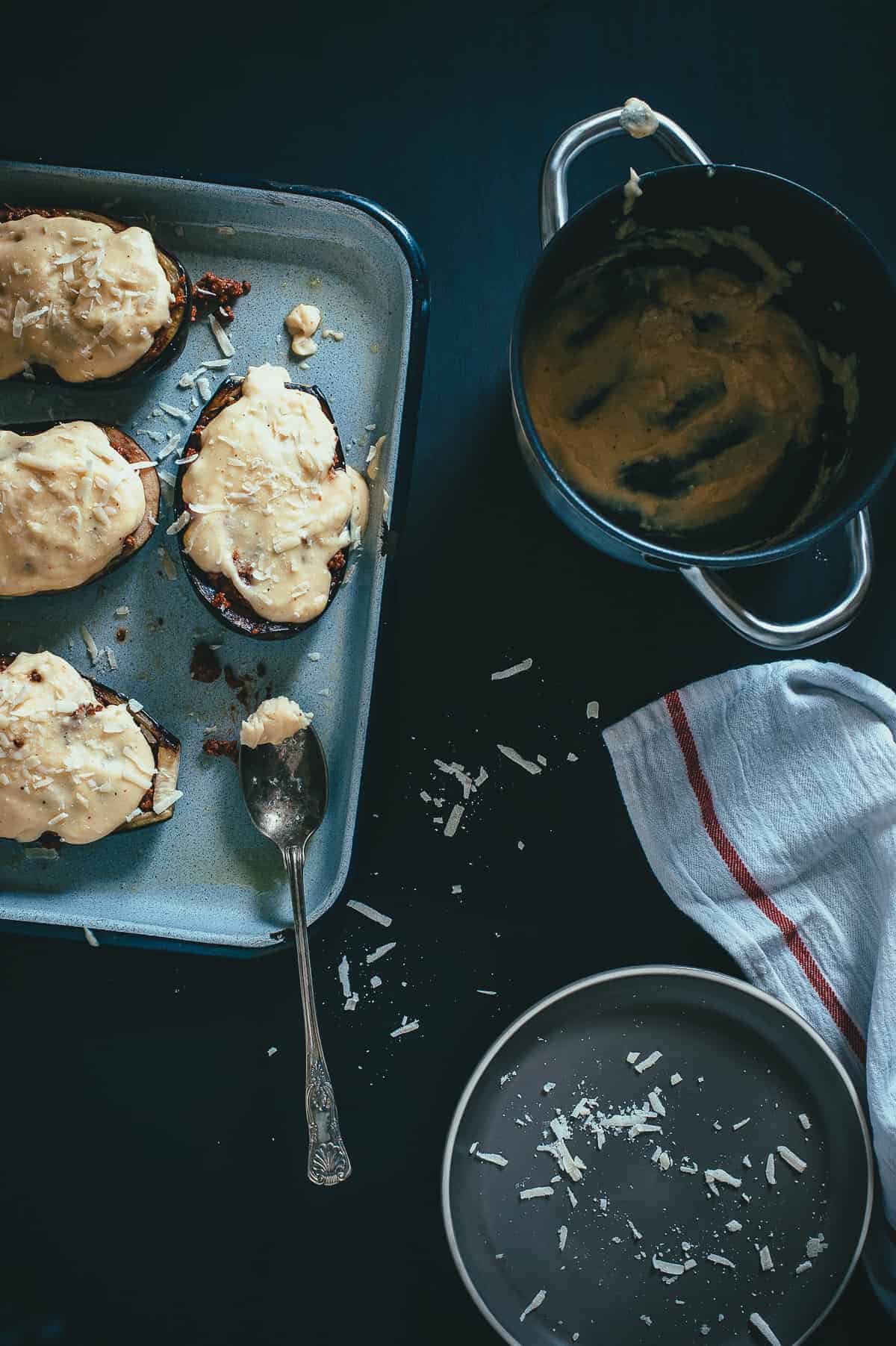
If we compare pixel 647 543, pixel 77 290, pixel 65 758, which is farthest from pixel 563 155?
pixel 65 758

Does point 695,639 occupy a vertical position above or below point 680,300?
below

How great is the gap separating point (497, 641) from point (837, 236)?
2.62 ft

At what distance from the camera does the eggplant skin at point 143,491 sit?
1.75m

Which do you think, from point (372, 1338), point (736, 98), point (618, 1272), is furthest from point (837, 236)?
point (372, 1338)

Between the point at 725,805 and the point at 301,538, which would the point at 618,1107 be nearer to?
the point at 725,805

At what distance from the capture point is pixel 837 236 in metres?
1.48

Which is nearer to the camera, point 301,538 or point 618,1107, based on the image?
point 301,538

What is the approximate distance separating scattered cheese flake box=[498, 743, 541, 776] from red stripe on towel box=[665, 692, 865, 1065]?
0.80ft

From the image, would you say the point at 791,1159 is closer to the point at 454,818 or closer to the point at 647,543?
the point at 454,818

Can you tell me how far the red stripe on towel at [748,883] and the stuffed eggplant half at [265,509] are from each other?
2.08ft

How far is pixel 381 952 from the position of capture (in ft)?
6.04

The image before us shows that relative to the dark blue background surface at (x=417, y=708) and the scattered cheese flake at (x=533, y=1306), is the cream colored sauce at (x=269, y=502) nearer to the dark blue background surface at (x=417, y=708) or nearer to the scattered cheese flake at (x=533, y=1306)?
the dark blue background surface at (x=417, y=708)

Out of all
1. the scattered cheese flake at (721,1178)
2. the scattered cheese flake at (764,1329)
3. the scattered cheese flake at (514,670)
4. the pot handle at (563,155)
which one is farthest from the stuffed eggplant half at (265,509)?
the scattered cheese flake at (764,1329)

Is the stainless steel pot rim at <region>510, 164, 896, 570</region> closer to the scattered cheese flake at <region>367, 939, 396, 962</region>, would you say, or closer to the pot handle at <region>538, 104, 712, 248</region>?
the pot handle at <region>538, 104, 712, 248</region>
